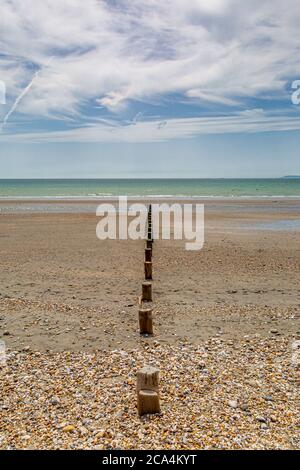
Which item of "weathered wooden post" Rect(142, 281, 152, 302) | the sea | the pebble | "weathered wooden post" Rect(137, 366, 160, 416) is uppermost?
the sea

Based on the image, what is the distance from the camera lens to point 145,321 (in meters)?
7.28

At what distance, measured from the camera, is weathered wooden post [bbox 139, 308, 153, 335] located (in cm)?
721

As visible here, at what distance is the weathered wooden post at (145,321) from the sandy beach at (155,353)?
0.82 ft

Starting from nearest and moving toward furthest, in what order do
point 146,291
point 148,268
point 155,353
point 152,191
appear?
point 155,353, point 146,291, point 148,268, point 152,191

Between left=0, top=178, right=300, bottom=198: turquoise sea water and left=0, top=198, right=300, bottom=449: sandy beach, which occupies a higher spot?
left=0, top=178, right=300, bottom=198: turquoise sea water

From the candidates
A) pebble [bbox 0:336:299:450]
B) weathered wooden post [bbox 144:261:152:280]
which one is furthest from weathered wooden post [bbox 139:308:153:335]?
weathered wooden post [bbox 144:261:152:280]

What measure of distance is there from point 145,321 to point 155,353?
86cm

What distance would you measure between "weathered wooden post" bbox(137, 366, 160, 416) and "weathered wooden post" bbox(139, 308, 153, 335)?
2465 mm

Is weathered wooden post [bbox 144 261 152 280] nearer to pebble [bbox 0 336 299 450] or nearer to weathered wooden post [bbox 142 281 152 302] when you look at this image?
weathered wooden post [bbox 142 281 152 302]

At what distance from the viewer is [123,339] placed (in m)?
7.16

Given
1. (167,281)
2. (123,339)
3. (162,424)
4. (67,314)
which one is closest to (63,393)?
(162,424)

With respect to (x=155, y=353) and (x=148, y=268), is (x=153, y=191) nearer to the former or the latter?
(x=148, y=268)

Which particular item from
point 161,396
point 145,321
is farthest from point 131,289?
point 161,396

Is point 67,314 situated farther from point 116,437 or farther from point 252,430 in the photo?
point 252,430
